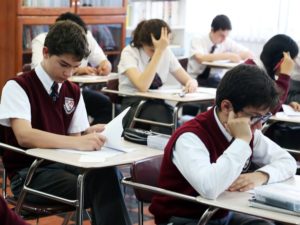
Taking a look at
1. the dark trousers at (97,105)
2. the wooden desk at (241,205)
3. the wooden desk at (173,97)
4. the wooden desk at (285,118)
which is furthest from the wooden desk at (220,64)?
the wooden desk at (241,205)

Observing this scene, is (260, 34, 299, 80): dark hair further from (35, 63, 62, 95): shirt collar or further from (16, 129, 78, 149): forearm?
(16, 129, 78, 149): forearm

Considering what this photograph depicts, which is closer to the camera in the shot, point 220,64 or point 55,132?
point 55,132

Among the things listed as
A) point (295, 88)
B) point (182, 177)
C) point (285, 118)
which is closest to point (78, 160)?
point (182, 177)

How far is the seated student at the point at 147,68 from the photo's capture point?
4.67 meters

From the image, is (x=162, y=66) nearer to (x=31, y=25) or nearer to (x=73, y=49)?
(x=31, y=25)

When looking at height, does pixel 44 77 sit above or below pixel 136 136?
above

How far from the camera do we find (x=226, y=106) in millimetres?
2268

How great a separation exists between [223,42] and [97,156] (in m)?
4.48

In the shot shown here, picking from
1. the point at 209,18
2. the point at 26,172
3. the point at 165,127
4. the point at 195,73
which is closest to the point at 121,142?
the point at 26,172

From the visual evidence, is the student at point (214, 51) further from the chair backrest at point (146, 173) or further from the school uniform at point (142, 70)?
the chair backrest at point (146, 173)

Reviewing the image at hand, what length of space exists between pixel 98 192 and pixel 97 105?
2978mm

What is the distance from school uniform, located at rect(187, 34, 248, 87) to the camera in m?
6.68

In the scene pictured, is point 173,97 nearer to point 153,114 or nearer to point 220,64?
point 153,114

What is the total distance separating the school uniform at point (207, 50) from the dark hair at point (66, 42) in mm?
3738
